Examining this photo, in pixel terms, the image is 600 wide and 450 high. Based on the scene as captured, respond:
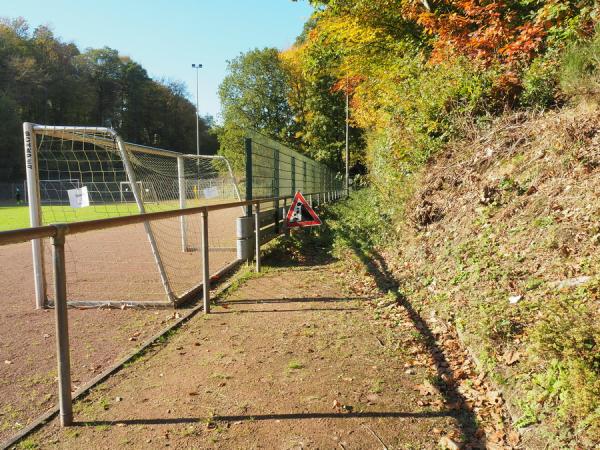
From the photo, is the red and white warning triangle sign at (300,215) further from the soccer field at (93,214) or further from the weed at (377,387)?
the weed at (377,387)

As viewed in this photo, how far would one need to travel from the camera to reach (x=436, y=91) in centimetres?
799

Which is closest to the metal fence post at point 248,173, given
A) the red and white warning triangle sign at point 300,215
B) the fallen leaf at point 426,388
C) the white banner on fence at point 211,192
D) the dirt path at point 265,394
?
the red and white warning triangle sign at point 300,215

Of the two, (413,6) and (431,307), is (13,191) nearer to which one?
(413,6)

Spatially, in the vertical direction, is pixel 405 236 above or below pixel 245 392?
above

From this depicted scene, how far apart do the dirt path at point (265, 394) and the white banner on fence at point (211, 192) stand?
12592mm

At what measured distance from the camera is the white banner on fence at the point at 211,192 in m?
17.0

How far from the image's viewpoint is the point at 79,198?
5566 millimetres

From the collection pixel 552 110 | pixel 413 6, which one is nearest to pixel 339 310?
pixel 552 110

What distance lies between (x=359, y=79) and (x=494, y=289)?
59.9ft

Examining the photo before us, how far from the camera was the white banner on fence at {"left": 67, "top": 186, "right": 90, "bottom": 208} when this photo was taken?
18.0 ft

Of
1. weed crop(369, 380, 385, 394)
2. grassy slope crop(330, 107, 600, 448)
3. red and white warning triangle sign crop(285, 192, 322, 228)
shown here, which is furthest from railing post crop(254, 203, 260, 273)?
weed crop(369, 380, 385, 394)

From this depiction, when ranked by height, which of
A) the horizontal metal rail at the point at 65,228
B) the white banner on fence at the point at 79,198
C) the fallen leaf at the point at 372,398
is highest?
the white banner on fence at the point at 79,198

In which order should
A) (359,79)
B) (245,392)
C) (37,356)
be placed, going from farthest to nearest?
(359,79) < (37,356) < (245,392)

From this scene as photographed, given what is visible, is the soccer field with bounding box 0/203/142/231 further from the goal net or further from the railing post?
the railing post
